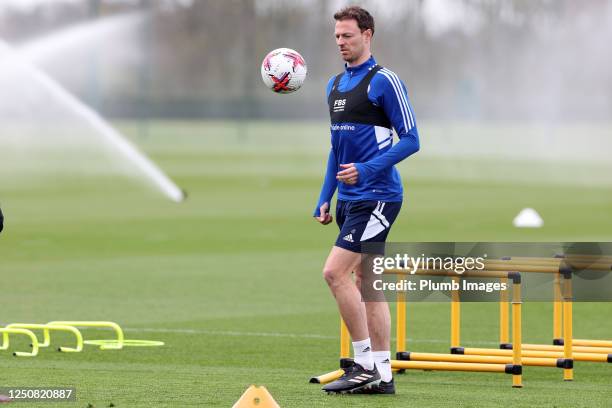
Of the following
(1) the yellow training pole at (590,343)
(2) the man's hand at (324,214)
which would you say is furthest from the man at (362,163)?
(1) the yellow training pole at (590,343)

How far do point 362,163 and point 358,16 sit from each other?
3.16 feet

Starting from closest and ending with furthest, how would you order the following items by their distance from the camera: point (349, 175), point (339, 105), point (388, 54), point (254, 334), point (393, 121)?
point (349, 175)
point (393, 121)
point (339, 105)
point (254, 334)
point (388, 54)

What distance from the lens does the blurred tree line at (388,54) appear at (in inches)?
2141

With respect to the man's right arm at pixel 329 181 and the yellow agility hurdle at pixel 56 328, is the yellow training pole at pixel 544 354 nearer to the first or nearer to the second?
the man's right arm at pixel 329 181

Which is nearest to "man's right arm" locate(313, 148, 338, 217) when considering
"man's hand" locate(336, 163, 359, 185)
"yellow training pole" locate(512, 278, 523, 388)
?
"man's hand" locate(336, 163, 359, 185)

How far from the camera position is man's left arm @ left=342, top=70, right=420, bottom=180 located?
9.41 m

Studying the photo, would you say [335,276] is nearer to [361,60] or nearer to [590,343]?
[361,60]

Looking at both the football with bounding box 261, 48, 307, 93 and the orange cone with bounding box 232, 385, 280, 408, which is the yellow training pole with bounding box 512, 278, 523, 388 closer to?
the football with bounding box 261, 48, 307, 93

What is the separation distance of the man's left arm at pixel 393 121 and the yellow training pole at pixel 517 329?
1210mm

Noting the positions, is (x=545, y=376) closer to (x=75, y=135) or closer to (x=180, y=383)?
(x=180, y=383)

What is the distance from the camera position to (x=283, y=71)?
10273 millimetres

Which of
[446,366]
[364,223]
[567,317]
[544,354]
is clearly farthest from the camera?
[544,354]

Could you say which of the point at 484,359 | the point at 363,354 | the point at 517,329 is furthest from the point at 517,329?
the point at 363,354

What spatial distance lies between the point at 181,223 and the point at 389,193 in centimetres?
2045
